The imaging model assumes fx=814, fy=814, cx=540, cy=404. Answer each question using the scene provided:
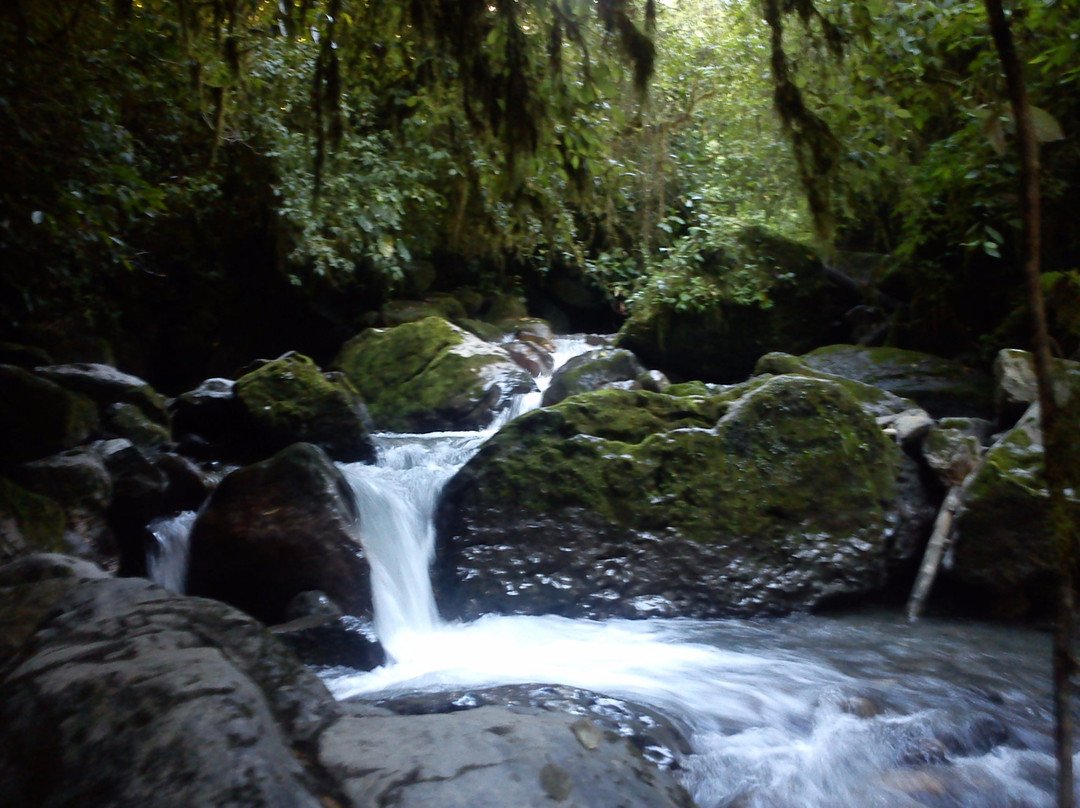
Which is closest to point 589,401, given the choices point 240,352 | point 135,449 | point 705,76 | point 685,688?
point 685,688

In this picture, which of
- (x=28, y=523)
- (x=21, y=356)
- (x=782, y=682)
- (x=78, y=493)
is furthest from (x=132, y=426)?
(x=782, y=682)

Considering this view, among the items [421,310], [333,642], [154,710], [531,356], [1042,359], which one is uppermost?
[421,310]

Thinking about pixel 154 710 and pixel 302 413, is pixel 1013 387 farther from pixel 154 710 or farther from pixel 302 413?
pixel 154 710

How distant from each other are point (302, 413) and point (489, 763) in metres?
6.89

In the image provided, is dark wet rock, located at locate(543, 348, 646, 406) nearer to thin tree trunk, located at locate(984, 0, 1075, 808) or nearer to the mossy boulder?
the mossy boulder

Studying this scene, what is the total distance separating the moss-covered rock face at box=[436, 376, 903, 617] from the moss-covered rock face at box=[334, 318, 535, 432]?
349cm

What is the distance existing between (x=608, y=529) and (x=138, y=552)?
12.2 feet

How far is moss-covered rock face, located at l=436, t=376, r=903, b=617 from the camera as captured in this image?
246 inches

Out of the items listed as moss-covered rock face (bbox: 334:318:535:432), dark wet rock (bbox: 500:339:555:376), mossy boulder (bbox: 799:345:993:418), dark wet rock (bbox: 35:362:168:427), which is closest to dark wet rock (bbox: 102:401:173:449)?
dark wet rock (bbox: 35:362:168:427)

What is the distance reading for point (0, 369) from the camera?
6.54m

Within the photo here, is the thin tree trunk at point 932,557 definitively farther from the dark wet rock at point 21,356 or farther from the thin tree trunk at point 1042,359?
the dark wet rock at point 21,356

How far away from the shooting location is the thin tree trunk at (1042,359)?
204cm

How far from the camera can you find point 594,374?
10852 mm

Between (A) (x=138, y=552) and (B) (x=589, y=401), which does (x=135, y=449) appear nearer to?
(A) (x=138, y=552)
